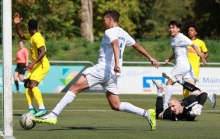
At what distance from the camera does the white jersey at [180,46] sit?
1731 cm

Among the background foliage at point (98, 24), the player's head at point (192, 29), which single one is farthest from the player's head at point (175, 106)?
the background foliage at point (98, 24)

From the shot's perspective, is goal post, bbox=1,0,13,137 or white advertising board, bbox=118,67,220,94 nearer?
goal post, bbox=1,0,13,137

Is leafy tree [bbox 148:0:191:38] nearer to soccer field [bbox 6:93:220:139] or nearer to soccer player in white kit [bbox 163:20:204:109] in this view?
soccer player in white kit [bbox 163:20:204:109]

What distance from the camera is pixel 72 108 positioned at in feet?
64.3

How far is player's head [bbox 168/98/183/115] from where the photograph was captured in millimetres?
14930

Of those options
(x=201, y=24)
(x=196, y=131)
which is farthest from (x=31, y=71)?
(x=201, y=24)

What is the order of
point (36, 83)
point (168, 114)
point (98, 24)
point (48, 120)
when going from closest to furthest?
point (48, 120) < point (168, 114) < point (36, 83) < point (98, 24)

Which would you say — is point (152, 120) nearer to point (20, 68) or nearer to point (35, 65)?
point (35, 65)

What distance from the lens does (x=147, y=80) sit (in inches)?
1141

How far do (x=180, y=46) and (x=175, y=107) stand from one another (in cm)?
288

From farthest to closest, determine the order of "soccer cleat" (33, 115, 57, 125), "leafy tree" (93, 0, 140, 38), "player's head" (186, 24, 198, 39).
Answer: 1. "leafy tree" (93, 0, 140, 38)
2. "player's head" (186, 24, 198, 39)
3. "soccer cleat" (33, 115, 57, 125)

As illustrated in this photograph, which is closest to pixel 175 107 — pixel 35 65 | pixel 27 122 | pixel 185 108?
Result: pixel 185 108

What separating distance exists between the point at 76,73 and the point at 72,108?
968 cm

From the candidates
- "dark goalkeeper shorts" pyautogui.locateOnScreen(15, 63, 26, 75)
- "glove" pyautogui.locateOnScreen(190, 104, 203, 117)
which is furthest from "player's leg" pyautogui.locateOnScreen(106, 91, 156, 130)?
"dark goalkeeper shorts" pyautogui.locateOnScreen(15, 63, 26, 75)
